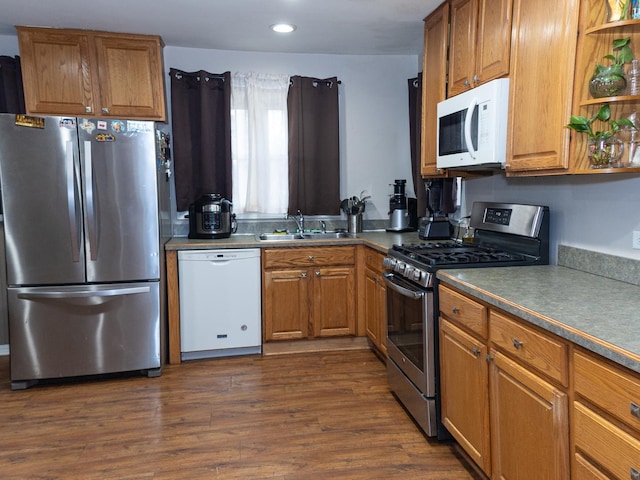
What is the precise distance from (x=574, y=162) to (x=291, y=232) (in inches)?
104

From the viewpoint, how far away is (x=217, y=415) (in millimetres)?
2738

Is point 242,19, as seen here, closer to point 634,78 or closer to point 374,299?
point 374,299

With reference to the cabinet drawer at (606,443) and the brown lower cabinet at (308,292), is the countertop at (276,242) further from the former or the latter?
the cabinet drawer at (606,443)

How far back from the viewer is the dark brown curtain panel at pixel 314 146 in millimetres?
4039

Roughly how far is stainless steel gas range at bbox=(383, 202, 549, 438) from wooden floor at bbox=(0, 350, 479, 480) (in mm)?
195

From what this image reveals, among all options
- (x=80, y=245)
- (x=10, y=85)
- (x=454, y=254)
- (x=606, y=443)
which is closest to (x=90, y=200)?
(x=80, y=245)

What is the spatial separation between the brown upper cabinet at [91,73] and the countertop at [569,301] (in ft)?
8.28

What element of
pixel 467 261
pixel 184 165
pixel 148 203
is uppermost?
pixel 184 165

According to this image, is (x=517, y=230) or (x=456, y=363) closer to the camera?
(x=456, y=363)

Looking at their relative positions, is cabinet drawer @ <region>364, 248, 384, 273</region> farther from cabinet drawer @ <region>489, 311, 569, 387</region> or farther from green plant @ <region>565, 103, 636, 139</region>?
green plant @ <region>565, 103, 636, 139</region>

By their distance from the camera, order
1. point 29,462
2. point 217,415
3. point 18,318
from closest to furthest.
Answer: point 29,462 → point 217,415 → point 18,318

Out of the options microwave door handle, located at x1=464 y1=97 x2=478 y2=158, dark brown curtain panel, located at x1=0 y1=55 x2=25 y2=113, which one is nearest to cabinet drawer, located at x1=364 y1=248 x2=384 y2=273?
microwave door handle, located at x1=464 y1=97 x2=478 y2=158

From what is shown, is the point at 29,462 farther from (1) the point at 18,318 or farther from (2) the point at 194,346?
(2) the point at 194,346

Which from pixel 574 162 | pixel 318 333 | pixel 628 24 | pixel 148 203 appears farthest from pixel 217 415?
pixel 628 24
